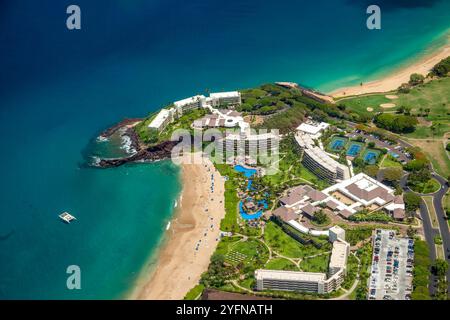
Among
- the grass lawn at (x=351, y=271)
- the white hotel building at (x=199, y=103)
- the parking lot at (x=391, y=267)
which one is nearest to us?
the parking lot at (x=391, y=267)

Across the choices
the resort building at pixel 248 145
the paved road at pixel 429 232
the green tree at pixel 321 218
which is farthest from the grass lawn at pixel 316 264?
the resort building at pixel 248 145

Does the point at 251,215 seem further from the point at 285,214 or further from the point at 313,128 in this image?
the point at 313,128

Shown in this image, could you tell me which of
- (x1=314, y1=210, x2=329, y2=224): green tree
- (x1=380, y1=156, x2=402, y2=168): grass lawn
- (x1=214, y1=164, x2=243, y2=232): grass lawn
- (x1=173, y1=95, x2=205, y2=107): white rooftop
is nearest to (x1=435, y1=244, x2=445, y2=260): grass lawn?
(x1=314, y1=210, x2=329, y2=224): green tree

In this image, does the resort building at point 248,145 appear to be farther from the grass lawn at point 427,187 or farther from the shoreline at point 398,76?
the grass lawn at point 427,187

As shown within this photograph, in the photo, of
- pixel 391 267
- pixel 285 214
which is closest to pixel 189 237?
pixel 285 214

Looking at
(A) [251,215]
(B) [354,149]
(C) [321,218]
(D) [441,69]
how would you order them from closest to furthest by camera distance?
(C) [321,218] < (A) [251,215] < (B) [354,149] < (D) [441,69]

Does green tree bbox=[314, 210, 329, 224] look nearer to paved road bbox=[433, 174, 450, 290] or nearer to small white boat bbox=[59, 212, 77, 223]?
paved road bbox=[433, 174, 450, 290]
